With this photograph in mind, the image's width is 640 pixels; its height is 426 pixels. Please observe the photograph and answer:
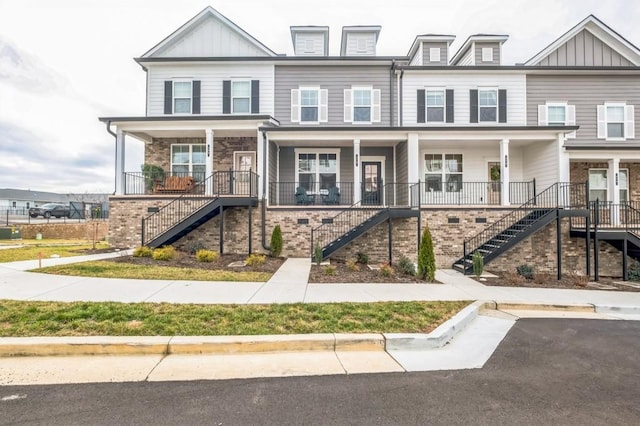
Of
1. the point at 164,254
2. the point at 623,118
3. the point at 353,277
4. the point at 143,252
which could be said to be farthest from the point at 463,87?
the point at 143,252

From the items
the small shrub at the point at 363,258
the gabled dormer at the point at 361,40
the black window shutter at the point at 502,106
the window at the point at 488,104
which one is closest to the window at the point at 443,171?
the window at the point at 488,104

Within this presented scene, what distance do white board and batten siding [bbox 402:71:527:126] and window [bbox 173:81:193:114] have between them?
10225 millimetres

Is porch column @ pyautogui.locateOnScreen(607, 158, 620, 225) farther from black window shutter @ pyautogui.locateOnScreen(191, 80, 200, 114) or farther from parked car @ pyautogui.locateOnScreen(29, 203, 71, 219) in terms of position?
parked car @ pyautogui.locateOnScreen(29, 203, 71, 219)

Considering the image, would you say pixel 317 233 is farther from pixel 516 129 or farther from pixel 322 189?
pixel 516 129

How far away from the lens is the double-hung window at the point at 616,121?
15.6m

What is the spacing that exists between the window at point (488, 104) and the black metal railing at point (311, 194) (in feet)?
23.9

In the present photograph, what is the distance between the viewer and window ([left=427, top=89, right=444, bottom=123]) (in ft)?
51.9

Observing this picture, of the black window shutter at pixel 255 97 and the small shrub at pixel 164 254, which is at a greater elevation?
the black window shutter at pixel 255 97

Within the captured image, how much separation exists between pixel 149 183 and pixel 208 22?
8361 millimetres

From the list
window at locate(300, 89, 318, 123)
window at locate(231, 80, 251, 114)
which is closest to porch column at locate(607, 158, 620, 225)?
window at locate(300, 89, 318, 123)

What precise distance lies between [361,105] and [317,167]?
12.0 ft

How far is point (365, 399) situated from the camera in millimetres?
3281

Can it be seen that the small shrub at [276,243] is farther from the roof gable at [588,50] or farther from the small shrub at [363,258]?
the roof gable at [588,50]

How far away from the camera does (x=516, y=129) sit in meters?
13.0
